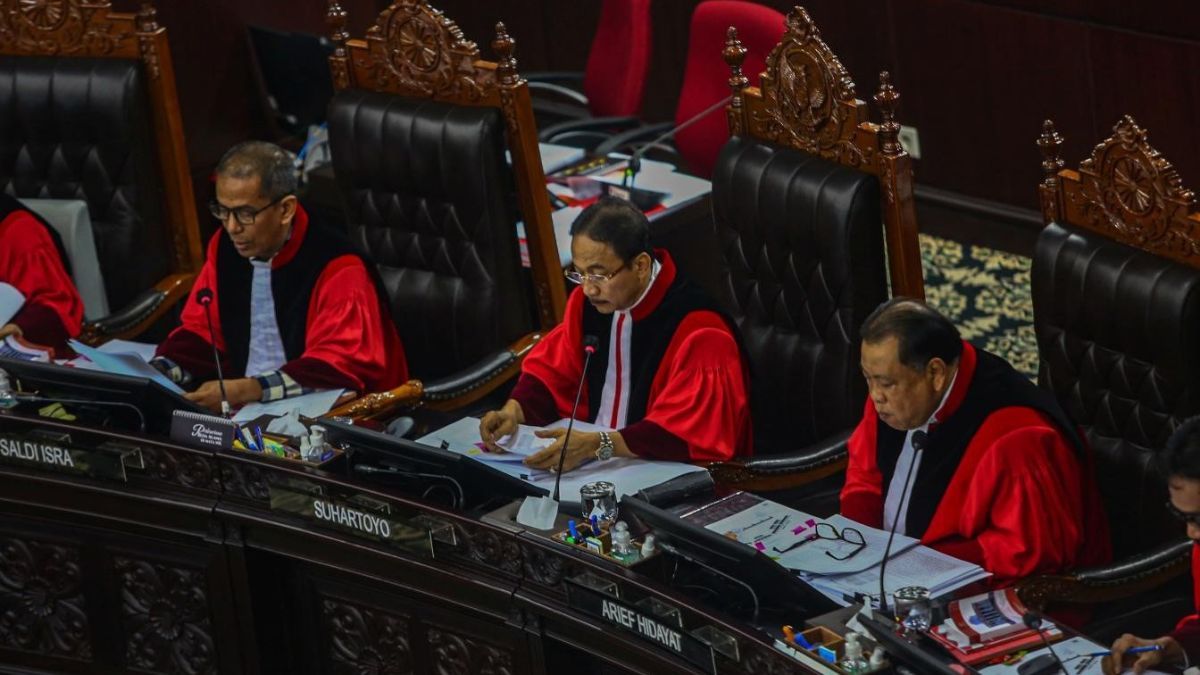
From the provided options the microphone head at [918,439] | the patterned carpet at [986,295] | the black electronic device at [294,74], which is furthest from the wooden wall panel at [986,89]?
the microphone head at [918,439]

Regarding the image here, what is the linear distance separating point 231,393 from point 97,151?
1139mm

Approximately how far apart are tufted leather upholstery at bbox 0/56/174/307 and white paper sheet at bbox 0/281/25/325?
383mm

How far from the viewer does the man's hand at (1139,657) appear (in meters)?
2.56

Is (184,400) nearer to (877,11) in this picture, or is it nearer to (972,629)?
(972,629)

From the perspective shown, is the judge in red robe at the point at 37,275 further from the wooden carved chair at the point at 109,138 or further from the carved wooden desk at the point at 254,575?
the carved wooden desk at the point at 254,575

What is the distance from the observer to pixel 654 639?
2.91 metres

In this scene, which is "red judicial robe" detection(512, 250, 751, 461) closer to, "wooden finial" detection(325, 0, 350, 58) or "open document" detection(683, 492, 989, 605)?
"open document" detection(683, 492, 989, 605)

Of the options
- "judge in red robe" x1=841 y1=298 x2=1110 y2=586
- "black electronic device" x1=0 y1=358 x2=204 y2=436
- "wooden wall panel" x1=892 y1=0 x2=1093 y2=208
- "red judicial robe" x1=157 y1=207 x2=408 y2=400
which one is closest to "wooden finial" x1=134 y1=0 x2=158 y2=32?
"red judicial robe" x1=157 y1=207 x2=408 y2=400

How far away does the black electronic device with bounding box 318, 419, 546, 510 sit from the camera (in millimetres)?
3209

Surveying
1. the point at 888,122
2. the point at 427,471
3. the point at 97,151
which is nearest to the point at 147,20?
the point at 97,151

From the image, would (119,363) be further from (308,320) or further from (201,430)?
(308,320)

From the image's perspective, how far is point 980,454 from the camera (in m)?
3.17

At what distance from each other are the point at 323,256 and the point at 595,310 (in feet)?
2.40

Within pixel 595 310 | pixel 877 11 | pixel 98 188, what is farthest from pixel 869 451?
pixel 877 11
